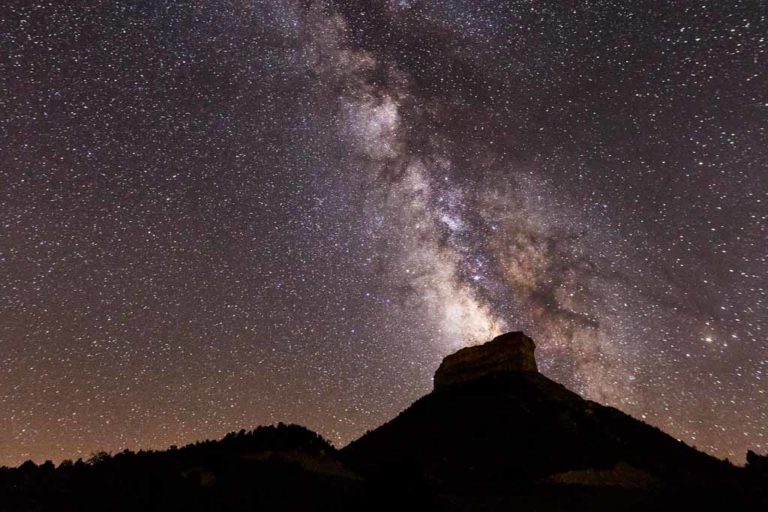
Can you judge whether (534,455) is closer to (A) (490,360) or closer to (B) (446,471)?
(B) (446,471)

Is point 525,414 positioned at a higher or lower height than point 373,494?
higher

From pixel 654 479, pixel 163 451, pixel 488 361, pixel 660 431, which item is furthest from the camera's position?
pixel 488 361

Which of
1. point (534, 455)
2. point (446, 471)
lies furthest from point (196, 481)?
point (534, 455)

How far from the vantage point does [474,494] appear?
85.8 ft

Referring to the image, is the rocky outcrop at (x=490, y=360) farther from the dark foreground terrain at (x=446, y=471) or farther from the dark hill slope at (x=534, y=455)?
the dark foreground terrain at (x=446, y=471)

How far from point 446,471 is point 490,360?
2353cm

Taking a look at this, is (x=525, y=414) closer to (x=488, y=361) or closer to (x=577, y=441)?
(x=577, y=441)

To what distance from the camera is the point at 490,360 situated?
5294 cm

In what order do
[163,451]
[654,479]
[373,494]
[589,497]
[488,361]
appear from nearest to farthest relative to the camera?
[373,494] → [589,497] → [654,479] → [163,451] → [488,361]

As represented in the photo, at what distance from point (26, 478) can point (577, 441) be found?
33294 millimetres

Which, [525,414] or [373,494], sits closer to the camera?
[373,494]

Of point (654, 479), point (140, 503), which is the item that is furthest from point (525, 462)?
point (140, 503)

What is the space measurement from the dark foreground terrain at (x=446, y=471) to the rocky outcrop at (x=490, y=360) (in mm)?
5359

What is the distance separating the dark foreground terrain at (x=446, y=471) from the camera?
21.2 meters
